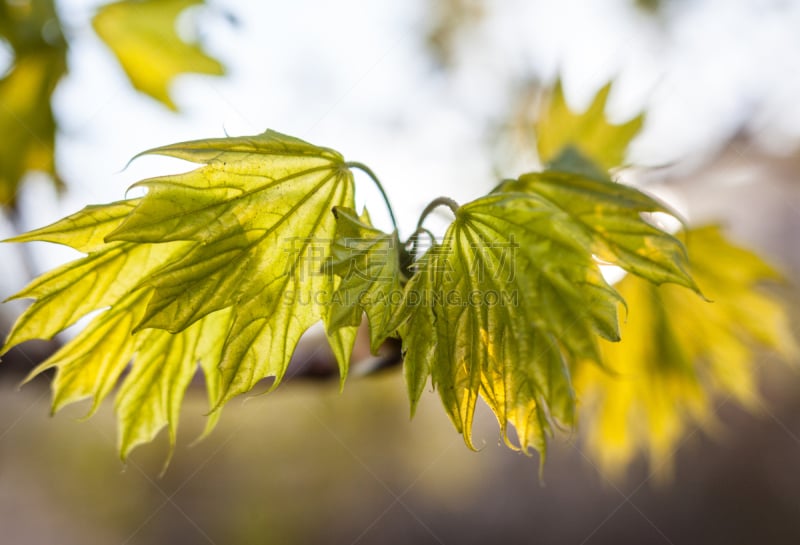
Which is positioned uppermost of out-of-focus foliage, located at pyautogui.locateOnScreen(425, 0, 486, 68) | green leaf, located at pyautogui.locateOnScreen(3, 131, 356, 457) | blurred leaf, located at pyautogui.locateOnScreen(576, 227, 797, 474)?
out-of-focus foliage, located at pyautogui.locateOnScreen(425, 0, 486, 68)

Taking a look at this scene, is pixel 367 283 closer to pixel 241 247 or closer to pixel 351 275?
pixel 351 275

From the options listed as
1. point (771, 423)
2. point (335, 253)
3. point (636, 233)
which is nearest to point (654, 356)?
point (636, 233)

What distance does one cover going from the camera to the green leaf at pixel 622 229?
2.09 feet

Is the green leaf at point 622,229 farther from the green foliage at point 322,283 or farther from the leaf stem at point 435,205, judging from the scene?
the leaf stem at point 435,205

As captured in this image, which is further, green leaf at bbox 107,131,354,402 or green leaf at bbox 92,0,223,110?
green leaf at bbox 92,0,223,110

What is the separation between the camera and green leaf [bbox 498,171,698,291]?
0.64 m

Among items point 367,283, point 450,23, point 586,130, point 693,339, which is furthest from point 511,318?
point 450,23

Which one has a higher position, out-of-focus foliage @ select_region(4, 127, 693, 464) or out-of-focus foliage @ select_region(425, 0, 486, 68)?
out-of-focus foliage @ select_region(425, 0, 486, 68)

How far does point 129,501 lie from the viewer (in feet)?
9.50

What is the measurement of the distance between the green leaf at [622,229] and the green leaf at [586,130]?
0.38m

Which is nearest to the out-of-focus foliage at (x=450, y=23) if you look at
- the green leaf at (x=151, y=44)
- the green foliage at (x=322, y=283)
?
the green leaf at (x=151, y=44)

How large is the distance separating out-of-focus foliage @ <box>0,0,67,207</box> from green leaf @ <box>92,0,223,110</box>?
0.11 meters

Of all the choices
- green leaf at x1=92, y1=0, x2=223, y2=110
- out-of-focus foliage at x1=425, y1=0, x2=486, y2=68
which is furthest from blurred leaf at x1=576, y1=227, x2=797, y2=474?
out-of-focus foliage at x1=425, y1=0, x2=486, y2=68

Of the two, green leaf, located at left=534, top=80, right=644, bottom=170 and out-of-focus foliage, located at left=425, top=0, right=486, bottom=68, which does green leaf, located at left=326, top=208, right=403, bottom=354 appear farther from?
out-of-focus foliage, located at left=425, top=0, right=486, bottom=68
